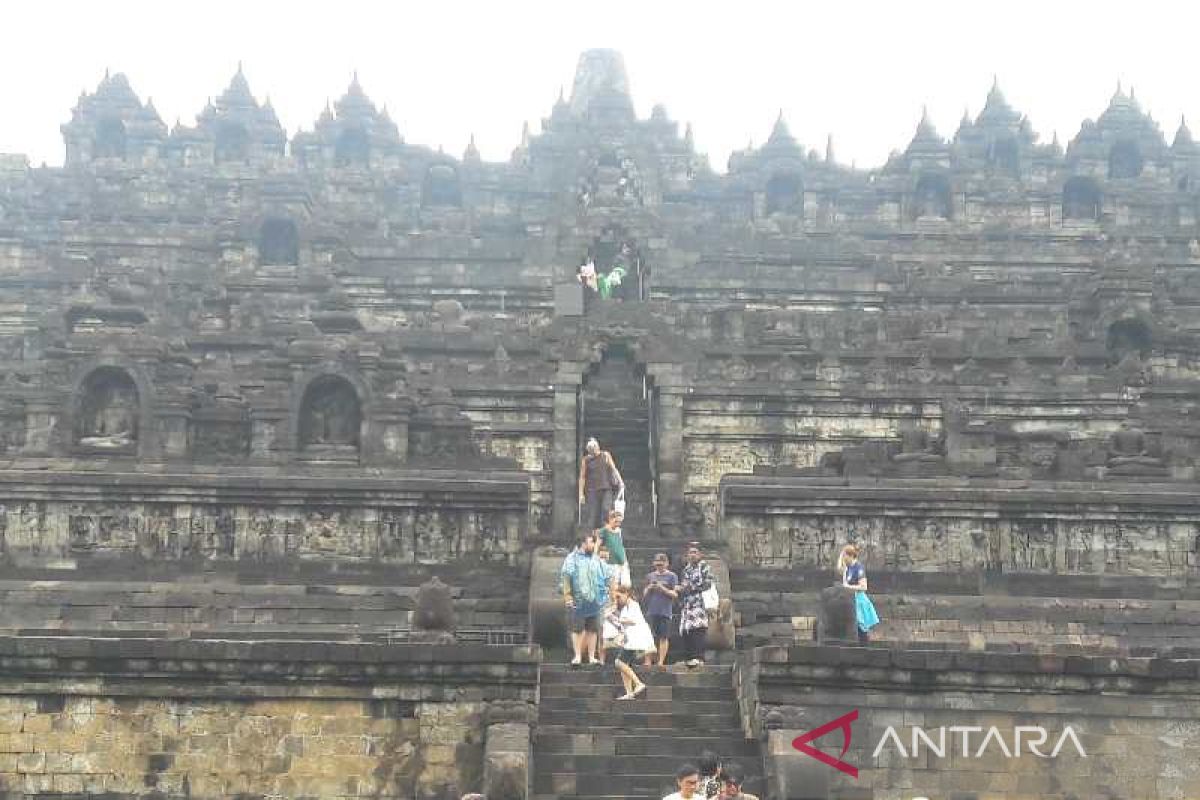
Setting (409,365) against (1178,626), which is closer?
(1178,626)

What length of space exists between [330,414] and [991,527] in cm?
1119

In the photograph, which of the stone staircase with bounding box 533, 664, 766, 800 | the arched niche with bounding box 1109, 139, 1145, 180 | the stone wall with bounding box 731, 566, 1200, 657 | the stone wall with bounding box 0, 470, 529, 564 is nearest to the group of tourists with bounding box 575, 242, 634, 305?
the stone wall with bounding box 0, 470, 529, 564

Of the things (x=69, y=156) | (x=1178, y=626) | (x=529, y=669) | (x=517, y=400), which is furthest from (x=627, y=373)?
(x=69, y=156)

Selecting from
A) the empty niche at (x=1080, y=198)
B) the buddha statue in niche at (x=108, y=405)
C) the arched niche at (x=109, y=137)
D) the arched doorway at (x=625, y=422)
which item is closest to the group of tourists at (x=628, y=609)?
the arched doorway at (x=625, y=422)

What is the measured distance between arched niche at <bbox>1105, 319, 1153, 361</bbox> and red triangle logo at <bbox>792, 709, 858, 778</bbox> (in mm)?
21137

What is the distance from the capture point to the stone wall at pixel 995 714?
1786cm

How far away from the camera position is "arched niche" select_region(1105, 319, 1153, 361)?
1462 inches

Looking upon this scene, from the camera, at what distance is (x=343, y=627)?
23781 millimetres

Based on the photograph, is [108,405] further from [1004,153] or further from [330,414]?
[1004,153]

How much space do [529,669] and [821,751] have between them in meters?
3.12

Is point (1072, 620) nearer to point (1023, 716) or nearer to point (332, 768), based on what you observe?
point (1023, 716)

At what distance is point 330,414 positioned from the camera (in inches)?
1166

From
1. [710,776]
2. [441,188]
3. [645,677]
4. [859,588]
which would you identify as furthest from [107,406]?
[441,188]

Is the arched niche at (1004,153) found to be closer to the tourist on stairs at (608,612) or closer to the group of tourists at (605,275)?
the group of tourists at (605,275)
